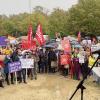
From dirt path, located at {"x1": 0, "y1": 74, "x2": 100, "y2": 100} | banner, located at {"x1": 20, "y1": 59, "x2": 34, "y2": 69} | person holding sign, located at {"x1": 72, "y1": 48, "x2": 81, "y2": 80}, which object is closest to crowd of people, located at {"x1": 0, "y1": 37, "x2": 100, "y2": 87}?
person holding sign, located at {"x1": 72, "y1": 48, "x2": 81, "y2": 80}

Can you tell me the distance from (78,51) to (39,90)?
5.16 meters

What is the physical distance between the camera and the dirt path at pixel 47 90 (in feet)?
49.3

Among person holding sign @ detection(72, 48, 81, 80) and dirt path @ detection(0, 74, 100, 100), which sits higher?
person holding sign @ detection(72, 48, 81, 80)

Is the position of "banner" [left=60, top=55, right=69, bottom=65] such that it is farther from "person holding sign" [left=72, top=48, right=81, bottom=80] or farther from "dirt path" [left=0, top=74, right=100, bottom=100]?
"dirt path" [left=0, top=74, right=100, bottom=100]

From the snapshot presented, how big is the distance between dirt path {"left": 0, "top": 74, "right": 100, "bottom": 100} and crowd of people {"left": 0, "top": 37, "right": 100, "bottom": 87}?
0.53m

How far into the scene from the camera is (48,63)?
72.9 feet

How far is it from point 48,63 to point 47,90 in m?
5.67

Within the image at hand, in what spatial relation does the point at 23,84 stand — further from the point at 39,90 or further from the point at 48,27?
the point at 48,27

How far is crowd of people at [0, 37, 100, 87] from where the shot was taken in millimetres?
17812

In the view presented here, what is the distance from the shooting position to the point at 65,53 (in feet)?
70.7

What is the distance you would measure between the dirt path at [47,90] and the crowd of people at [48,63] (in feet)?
1.74

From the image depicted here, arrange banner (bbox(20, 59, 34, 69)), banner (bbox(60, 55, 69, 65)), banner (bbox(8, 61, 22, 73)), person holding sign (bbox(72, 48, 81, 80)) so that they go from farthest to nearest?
1. banner (bbox(60, 55, 69, 65))
2. person holding sign (bbox(72, 48, 81, 80))
3. banner (bbox(20, 59, 34, 69))
4. banner (bbox(8, 61, 22, 73))

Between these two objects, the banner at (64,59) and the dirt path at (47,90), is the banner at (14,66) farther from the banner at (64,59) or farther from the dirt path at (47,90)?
the banner at (64,59)

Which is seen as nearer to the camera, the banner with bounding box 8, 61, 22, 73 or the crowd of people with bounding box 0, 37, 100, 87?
the banner with bounding box 8, 61, 22, 73
